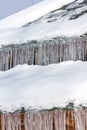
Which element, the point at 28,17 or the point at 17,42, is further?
the point at 28,17

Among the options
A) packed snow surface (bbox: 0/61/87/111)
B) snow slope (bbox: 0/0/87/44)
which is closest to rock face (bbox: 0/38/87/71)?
snow slope (bbox: 0/0/87/44)

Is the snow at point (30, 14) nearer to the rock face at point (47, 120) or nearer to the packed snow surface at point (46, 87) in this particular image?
the packed snow surface at point (46, 87)

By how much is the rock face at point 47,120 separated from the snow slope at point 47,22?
1.26m

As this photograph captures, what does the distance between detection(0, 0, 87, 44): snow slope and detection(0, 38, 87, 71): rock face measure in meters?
0.09

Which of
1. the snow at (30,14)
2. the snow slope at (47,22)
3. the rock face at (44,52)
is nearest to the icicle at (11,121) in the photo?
the rock face at (44,52)

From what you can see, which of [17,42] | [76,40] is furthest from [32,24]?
[76,40]

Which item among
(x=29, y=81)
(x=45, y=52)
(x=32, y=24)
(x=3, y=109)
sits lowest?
(x=3, y=109)

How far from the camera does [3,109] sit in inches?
111

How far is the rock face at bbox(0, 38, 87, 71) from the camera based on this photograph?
3.67m

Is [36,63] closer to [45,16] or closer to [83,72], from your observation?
[83,72]

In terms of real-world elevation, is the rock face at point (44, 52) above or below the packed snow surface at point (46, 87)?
above

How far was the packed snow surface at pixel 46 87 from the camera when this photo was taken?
2.65 metres

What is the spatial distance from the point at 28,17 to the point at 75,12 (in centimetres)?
95

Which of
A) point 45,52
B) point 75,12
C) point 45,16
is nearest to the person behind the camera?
point 45,52
